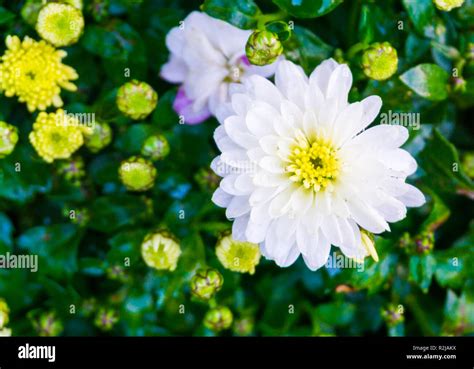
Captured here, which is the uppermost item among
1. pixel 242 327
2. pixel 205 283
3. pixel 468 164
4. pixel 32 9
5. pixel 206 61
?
pixel 32 9

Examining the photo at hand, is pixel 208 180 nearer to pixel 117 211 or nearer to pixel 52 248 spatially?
pixel 117 211

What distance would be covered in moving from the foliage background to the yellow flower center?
0.68 ft

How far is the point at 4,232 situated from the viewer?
1.54 meters

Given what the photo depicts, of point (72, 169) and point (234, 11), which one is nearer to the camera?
point (234, 11)

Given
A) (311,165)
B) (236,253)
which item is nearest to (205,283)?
(236,253)

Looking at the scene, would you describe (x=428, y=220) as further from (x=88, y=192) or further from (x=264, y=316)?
(x=88, y=192)

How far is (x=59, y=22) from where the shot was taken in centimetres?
135

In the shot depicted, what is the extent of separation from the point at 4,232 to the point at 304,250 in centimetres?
76

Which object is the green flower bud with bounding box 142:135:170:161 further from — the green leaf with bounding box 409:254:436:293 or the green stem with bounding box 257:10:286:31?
the green leaf with bounding box 409:254:436:293

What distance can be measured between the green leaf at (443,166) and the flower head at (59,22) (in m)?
0.82

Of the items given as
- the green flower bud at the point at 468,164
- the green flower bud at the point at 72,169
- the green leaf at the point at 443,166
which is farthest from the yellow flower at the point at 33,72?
the green flower bud at the point at 468,164

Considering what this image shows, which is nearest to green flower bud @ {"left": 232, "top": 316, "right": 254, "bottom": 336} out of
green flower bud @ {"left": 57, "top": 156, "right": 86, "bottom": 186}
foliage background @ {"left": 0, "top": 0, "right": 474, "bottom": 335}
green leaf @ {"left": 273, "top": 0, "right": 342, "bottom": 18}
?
foliage background @ {"left": 0, "top": 0, "right": 474, "bottom": 335}

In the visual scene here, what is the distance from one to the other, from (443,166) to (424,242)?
18 cm

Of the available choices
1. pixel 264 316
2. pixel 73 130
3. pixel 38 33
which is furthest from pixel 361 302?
pixel 38 33
